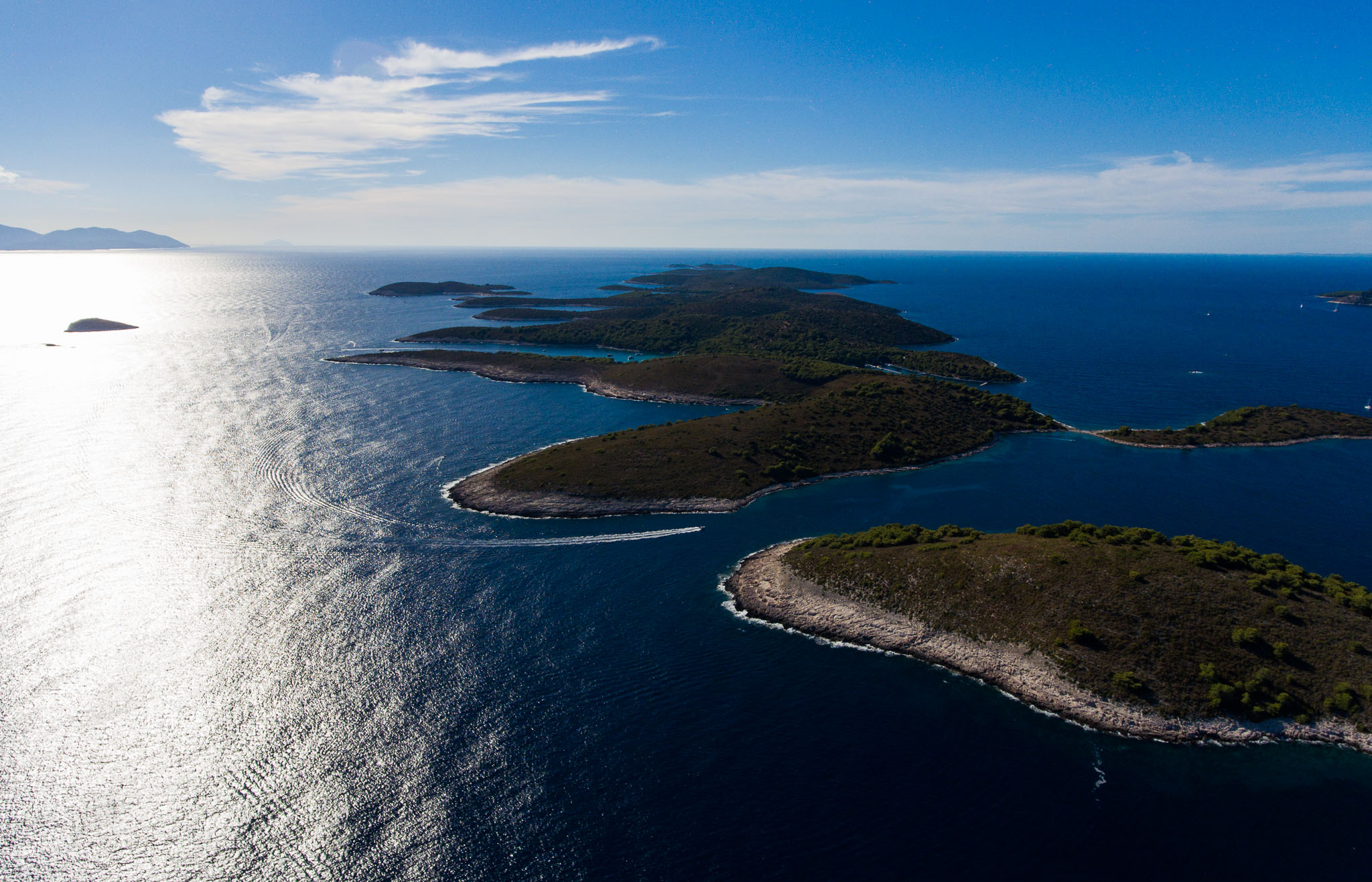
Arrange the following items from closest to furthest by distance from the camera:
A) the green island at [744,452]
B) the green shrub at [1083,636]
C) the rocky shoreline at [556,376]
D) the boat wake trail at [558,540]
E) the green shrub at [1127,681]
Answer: the green shrub at [1127,681], the green shrub at [1083,636], the boat wake trail at [558,540], the green island at [744,452], the rocky shoreline at [556,376]

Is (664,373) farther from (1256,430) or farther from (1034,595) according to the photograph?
(1256,430)

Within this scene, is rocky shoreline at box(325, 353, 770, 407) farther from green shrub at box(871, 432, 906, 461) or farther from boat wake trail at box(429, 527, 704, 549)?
boat wake trail at box(429, 527, 704, 549)

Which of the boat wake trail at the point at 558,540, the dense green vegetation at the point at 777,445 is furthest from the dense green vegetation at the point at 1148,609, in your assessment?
the dense green vegetation at the point at 777,445

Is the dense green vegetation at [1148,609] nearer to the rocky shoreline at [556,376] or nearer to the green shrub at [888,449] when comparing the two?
the green shrub at [888,449]

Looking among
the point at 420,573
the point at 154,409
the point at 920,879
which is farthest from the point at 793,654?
the point at 154,409

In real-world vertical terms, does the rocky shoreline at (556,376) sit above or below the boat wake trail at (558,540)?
above

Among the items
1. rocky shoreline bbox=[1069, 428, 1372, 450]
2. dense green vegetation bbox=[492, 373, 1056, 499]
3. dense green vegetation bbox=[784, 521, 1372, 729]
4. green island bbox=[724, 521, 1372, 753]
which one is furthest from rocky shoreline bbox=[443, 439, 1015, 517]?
rocky shoreline bbox=[1069, 428, 1372, 450]

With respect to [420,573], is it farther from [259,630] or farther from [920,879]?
[920,879]
